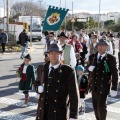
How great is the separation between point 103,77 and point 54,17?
5.90 meters

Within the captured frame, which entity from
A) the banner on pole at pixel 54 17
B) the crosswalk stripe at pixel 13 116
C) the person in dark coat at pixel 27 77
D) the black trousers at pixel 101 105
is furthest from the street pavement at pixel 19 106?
the banner on pole at pixel 54 17

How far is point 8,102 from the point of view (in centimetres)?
870

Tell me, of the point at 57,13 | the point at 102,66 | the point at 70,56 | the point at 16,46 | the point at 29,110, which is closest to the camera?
the point at 102,66

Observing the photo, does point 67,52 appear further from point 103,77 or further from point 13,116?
point 103,77

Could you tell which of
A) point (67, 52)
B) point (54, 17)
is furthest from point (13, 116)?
point (54, 17)

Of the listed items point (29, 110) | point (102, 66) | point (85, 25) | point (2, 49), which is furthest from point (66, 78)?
point (85, 25)

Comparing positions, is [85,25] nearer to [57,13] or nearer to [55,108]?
[57,13]

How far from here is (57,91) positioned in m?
4.41

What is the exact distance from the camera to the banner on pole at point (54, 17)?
1156 centimetres

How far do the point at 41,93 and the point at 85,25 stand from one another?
5289 cm

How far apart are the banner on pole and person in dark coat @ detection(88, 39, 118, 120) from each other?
5601 mm

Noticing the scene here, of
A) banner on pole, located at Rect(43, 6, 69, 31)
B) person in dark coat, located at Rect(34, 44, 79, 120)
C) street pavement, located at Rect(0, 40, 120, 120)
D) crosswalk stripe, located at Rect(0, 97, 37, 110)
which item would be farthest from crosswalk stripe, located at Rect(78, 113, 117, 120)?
banner on pole, located at Rect(43, 6, 69, 31)

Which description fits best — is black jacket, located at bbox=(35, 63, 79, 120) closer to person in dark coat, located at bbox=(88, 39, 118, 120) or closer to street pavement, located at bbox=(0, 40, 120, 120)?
person in dark coat, located at bbox=(88, 39, 118, 120)

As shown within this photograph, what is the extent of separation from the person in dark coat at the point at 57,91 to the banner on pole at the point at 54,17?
7.19 meters
